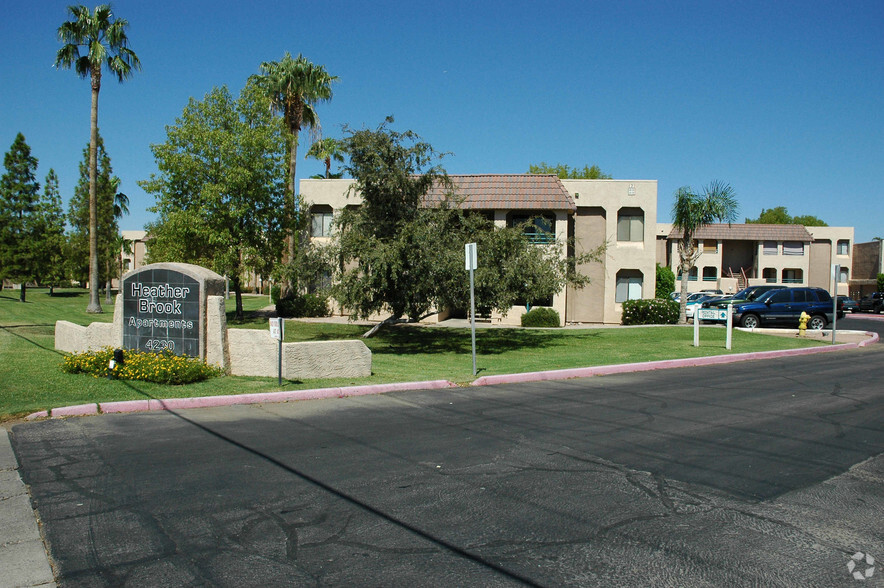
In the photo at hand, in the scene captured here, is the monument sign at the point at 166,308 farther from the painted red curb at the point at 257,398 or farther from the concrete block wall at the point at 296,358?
the painted red curb at the point at 257,398

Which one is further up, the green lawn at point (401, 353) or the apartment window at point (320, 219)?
the apartment window at point (320, 219)

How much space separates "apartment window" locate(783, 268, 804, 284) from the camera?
59.0 meters

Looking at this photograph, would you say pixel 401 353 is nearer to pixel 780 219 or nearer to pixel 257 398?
pixel 257 398

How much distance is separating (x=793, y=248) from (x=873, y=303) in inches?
431

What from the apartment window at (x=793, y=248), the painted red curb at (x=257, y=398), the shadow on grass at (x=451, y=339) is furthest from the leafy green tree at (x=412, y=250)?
the apartment window at (x=793, y=248)

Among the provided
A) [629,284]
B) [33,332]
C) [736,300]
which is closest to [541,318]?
[629,284]

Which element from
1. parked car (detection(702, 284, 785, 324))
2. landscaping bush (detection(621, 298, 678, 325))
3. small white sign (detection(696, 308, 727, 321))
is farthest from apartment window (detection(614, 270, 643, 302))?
small white sign (detection(696, 308, 727, 321))

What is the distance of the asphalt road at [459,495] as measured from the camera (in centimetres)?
467

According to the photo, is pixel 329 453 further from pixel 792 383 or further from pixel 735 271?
pixel 735 271

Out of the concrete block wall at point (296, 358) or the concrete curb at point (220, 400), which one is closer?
the concrete curb at point (220, 400)

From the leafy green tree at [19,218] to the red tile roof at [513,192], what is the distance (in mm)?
28598

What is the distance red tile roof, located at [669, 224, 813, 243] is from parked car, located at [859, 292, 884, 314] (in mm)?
9978

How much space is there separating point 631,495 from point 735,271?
59.0 m

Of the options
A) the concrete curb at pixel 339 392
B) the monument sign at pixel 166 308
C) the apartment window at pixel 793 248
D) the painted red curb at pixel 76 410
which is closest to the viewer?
the painted red curb at pixel 76 410
